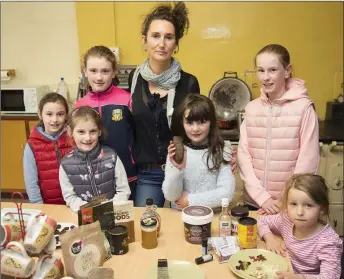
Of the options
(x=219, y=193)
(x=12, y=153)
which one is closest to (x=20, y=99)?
(x=12, y=153)

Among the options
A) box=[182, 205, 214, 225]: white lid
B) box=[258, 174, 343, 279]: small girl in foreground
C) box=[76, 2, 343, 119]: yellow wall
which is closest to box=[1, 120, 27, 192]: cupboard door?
box=[76, 2, 343, 119]: yellow wall

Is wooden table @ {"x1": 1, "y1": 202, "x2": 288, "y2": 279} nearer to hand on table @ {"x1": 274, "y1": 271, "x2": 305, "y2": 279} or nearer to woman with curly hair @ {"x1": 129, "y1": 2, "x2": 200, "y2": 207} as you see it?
hand on table @ {"x1": 274, "y1": 271, "x2": 305, "y2": 279}

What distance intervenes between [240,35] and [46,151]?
2419 mm

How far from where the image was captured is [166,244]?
4.58ft

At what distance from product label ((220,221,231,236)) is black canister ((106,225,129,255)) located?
36 centimetres

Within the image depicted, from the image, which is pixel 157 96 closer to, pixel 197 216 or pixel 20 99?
pixel 197 216

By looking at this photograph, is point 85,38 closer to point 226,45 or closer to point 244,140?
point 226,45

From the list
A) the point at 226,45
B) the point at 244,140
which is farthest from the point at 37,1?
the point at 244,140

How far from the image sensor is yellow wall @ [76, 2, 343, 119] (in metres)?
3.46

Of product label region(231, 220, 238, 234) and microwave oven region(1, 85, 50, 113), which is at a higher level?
microwave oven region(1, 85, 50, 113)

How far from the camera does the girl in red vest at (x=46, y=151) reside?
186 centimetres

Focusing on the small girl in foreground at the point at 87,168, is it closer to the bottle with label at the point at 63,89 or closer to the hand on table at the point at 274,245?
the hand on table at the point at 274,245

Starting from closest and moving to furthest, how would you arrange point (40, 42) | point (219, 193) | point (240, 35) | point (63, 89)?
point (219, 193), point (240, 35), point (63, 89), point (40, 42)

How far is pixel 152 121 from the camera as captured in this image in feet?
6.24
